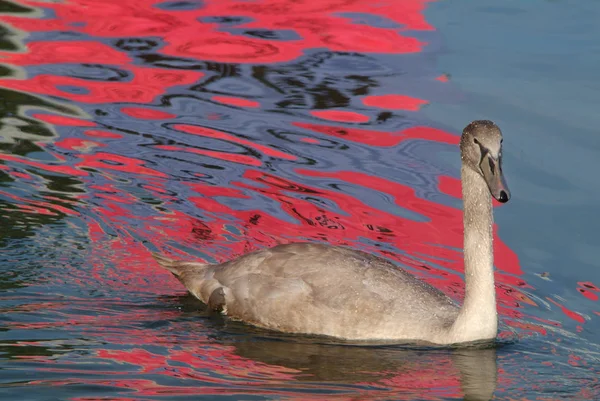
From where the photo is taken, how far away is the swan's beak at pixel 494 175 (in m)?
9.81

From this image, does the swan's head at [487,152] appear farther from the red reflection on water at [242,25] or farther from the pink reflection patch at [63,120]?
the red reflection on water at [242,25]

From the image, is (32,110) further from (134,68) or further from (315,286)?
(315,286)

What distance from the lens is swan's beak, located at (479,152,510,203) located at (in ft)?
32.2

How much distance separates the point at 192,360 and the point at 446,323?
2.10 m

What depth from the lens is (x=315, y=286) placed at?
10562 mm

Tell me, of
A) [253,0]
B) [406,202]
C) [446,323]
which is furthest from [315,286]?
[253,0]

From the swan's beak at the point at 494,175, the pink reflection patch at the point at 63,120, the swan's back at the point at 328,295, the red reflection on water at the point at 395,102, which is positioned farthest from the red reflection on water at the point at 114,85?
the swan's beak at the point at 494,175

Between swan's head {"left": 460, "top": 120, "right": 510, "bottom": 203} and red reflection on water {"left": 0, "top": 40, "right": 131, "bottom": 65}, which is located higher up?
swan's head {"left": 460, "top": 120, "right": 510, "bottom": 203}

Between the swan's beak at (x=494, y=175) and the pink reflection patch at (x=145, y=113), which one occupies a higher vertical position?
the swan's beak at (x=494, y=175)

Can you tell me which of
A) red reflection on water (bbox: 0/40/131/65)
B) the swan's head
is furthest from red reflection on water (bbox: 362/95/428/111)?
the swan's head

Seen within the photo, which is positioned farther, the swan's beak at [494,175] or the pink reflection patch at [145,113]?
the pink reflection patch at [145,113]

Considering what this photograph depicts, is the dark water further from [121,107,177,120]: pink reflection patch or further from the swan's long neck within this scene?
the swan's long neck

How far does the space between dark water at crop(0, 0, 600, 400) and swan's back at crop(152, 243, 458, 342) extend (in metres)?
0.20

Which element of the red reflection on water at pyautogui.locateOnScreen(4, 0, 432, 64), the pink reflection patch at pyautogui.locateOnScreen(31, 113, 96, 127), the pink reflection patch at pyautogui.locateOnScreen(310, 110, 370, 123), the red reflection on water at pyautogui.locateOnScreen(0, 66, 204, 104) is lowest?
the pink reflection patch at pyautogui.locateOnScreen(31, 113, 96, 127)
